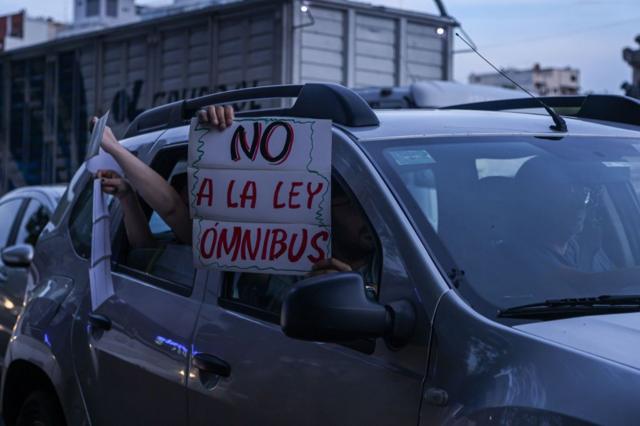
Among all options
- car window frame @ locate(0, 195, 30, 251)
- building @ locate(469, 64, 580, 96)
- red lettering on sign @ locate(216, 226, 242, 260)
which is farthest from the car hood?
building @ locate(469, 64, 580, 96)

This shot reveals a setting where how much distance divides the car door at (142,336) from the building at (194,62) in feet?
30.6

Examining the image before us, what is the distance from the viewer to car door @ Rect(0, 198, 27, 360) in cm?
770

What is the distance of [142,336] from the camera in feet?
14.1

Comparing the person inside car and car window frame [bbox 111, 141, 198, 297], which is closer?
the person inside car

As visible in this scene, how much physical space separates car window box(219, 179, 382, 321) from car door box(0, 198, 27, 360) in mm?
4005

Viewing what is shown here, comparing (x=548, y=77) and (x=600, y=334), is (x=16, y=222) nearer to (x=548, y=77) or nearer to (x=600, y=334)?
(x=600, y=334)

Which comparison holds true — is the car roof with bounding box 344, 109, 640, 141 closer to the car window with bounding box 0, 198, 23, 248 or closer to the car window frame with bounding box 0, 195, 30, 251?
the car window frame with bounding box 0, 195, 30, 251

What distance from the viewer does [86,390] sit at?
4.69m

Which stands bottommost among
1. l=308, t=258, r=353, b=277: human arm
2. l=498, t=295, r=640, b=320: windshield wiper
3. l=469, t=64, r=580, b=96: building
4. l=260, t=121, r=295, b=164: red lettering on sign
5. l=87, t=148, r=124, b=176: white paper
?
l=498, t=295, r=640, b=320: windshield wiper

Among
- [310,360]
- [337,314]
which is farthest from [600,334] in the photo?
[310,360]

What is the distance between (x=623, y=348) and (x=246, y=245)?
1317 millimetres

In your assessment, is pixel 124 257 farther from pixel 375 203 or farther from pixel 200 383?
pixel 375 203

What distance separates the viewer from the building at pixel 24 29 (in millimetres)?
79500

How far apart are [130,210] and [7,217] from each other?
14.8 feet
